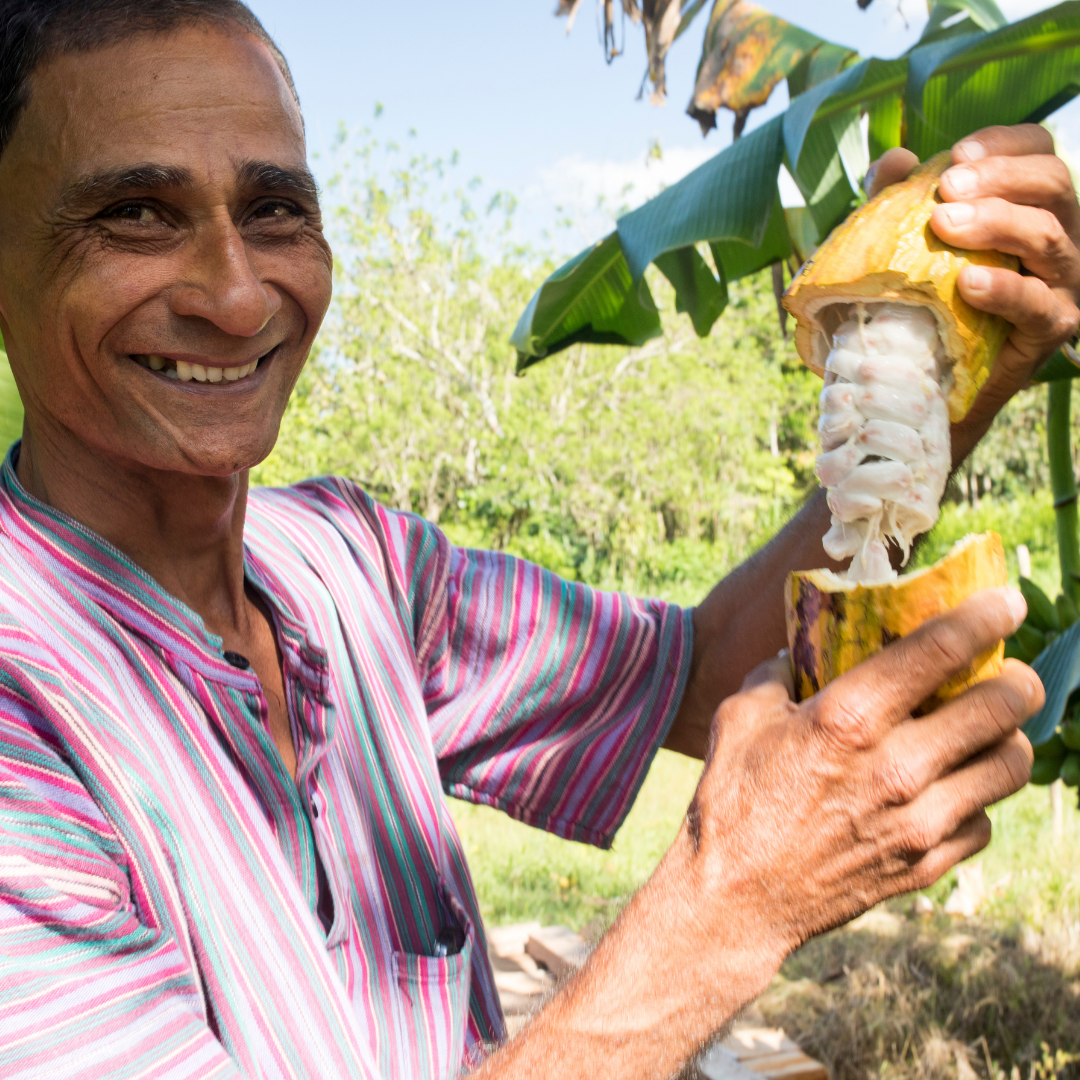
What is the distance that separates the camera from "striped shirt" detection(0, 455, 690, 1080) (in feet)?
3.19

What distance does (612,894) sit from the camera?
4.72 metres

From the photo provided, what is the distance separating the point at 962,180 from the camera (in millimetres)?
1128

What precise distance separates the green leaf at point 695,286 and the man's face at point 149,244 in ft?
3.68

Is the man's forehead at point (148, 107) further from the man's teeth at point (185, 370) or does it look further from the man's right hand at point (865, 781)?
the man's right hand at point (865, 781)

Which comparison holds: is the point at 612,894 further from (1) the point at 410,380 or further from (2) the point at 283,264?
(1) the point at 410,380

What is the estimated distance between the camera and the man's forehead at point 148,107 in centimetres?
120

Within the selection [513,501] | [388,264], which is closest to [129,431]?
[513,501]

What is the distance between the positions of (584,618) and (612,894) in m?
3.29

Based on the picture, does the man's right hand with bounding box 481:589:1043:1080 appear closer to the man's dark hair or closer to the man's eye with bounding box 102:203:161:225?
the man's eye with bounding box 102:203:161:225

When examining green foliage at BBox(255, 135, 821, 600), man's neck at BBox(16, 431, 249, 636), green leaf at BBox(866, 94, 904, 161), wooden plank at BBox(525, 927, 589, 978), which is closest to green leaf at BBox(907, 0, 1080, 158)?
green leaf at BBox(866, 94, 904, 161)

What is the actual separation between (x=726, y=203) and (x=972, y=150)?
0.73 metres

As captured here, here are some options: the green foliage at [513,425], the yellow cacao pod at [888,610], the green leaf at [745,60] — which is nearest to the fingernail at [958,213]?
the yellow cacao pod at [888,610]

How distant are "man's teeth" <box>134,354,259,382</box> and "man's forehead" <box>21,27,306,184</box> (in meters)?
0.22

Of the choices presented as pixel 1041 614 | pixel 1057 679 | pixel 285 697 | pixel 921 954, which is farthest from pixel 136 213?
pixel 921 954
